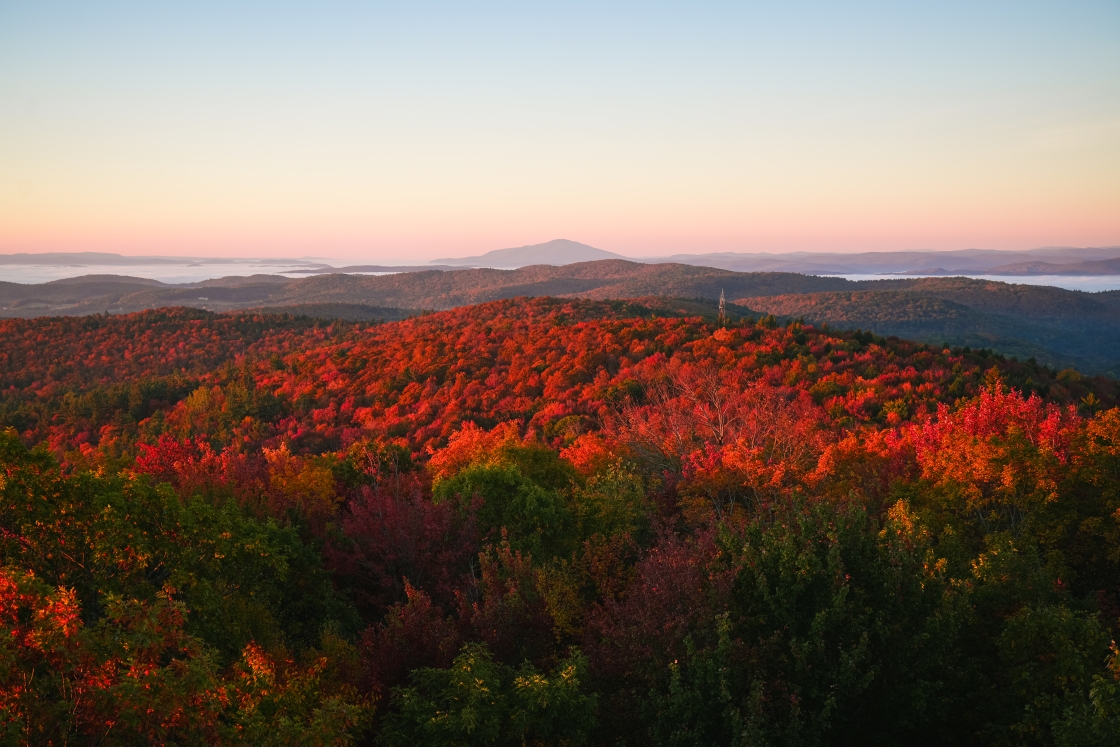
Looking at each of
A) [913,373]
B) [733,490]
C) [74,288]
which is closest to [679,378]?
Answer: [913,373]

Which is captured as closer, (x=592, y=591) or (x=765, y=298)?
(x=592, y=591)

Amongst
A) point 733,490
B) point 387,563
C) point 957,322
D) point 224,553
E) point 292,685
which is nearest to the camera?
point 292,685

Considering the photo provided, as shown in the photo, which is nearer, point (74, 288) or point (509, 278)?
point (74, 288)

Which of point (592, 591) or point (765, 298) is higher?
point (765, 298)

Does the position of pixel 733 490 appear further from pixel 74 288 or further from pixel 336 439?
pixel 74 288

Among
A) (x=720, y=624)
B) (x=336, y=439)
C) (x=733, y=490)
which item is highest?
(x=720, y=624)

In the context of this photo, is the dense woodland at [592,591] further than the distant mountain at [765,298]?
No

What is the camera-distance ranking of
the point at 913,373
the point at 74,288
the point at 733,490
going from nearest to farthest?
the point at 733,490, the point at 913,373, the point at 74,288

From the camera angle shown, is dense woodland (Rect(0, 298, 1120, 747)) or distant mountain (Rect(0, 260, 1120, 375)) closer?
dense woodland (Rect(0, 298, 1120, 747))
